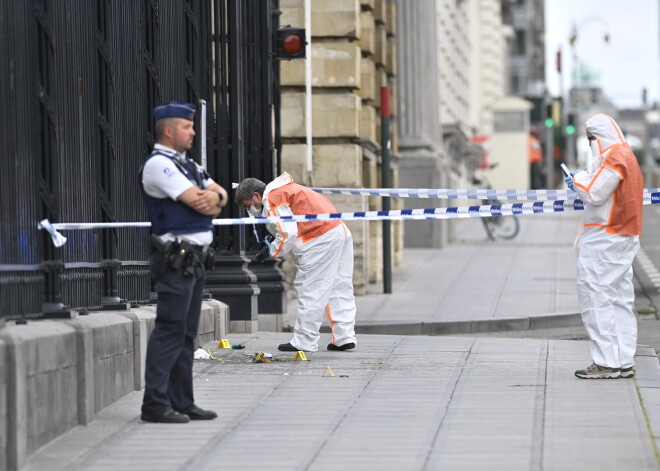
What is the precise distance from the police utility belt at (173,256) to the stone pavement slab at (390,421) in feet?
2.89

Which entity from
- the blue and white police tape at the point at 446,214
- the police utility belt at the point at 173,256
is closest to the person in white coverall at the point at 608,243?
the blue and white police tape at the point at 446,214

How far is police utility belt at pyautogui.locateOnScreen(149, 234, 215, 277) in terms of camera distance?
826 cm

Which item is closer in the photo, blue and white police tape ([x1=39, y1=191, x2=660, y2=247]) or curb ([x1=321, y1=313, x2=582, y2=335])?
blue and white police tape ([x1=39, y1=191, x2=660, y2=247])

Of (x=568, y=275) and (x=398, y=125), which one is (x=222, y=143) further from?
(x=398, y=125)

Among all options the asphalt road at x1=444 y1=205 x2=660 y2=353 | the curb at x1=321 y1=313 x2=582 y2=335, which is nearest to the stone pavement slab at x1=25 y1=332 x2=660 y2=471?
the asphalt road at x1=444 y1=205 x2=660 y2=353

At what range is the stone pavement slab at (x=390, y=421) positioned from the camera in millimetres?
7215

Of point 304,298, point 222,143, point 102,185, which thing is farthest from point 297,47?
point 102,185

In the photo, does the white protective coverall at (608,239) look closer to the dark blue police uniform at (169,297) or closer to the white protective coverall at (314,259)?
the white protective coverall at (314,259)

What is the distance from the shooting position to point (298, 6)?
727 inches

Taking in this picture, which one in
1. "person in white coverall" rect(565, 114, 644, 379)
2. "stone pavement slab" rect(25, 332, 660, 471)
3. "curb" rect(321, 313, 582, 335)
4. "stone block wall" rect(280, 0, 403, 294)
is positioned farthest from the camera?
"stone block wall" rect(280, 0, 403, 294)

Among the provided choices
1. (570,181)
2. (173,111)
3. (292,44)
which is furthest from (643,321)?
(173,111)

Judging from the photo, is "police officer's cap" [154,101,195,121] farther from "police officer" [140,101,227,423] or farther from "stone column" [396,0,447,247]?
"stone column" [396,0,447,247]

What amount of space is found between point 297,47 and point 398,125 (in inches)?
520

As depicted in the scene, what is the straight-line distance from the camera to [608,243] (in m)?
10.1
